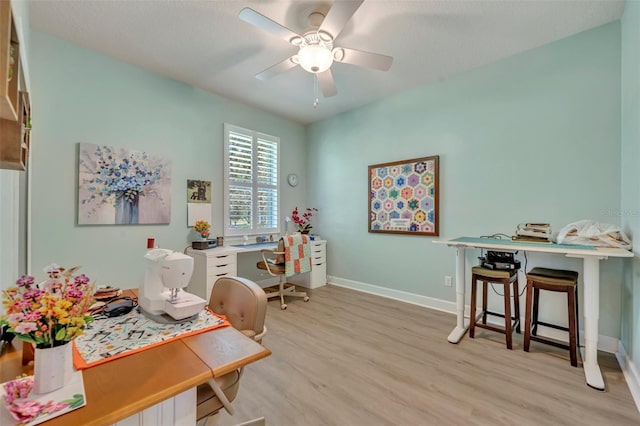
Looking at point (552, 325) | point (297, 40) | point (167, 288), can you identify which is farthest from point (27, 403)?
point (552, 325)

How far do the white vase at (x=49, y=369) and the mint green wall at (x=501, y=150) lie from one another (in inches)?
130

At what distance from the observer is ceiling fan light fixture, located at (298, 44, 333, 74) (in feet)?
6.86

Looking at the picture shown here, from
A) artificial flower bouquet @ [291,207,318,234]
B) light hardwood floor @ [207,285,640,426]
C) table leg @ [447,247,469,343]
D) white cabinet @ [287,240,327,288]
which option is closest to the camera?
light hardwood floor @ [207,285,640,426]

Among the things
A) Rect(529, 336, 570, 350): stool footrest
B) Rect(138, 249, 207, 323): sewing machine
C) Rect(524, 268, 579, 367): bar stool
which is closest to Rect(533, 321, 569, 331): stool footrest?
Rect(524, 268, 579, 367): bar stool

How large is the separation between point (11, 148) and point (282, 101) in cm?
326

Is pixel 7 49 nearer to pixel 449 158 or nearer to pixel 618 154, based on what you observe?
pixel 449 158

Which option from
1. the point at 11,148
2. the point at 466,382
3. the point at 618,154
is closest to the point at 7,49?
the point at 11,148

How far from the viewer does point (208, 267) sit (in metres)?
3.08

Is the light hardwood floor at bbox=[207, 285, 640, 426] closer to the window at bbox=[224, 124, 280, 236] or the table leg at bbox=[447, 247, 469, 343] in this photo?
the table leg at bbox=[447, 247, 469, 343]

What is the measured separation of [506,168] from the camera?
2760 mm

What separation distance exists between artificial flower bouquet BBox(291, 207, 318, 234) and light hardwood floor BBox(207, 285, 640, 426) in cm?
196

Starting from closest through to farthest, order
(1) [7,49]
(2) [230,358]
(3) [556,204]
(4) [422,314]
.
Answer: (1) [7,49], (2) [230,358], (3) [556,204], (4) [422,314]

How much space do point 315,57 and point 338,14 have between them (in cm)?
37

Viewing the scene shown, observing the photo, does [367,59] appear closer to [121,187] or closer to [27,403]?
[27,403]
